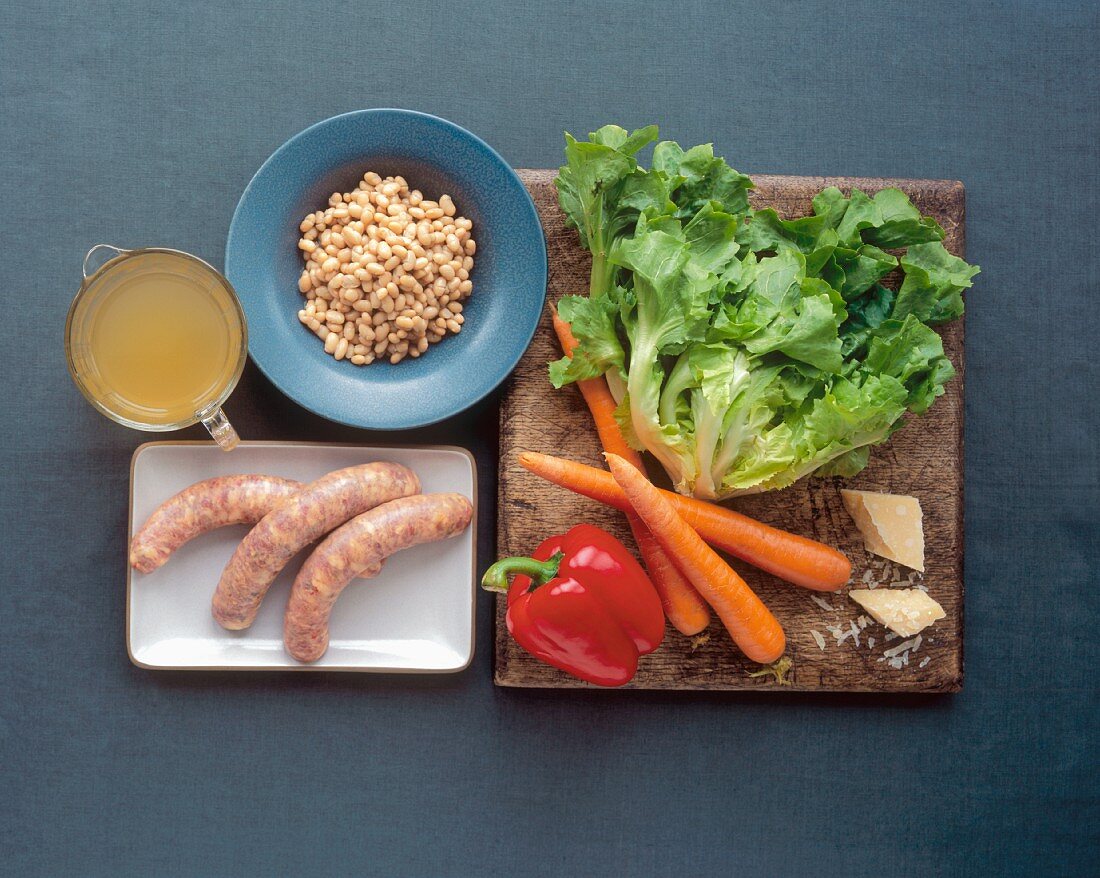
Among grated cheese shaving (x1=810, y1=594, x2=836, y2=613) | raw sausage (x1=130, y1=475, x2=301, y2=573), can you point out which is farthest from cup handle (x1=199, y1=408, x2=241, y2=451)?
grated cheese shaving (x1=810, y1=594, x2=836, y2=613)

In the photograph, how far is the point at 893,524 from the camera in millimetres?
1798

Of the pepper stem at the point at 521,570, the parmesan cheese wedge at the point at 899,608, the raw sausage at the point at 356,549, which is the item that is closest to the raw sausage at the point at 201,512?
the raw sausage at the point at 356,549

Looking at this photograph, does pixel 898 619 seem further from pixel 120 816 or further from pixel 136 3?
pixel 136 3

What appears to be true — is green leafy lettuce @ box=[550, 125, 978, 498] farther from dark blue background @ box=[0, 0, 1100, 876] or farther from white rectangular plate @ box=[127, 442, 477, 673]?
white rectangular plate @ box=[127, 442, 477, 673]

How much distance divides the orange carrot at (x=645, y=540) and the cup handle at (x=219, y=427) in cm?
67

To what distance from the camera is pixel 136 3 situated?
1.85 meters

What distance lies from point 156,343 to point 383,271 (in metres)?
0.43

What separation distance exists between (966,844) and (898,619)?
1.91 ft

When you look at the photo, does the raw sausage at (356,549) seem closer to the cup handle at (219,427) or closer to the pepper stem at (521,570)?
the pepper stem at (521,570)

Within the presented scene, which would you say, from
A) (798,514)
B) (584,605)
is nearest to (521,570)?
(584,605)

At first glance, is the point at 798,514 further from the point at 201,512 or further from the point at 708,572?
the point at 201,512

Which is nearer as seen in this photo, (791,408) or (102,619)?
(791,408)

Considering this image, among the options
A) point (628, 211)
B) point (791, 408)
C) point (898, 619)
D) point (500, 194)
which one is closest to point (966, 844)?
point (898, 619)

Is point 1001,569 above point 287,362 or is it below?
below
